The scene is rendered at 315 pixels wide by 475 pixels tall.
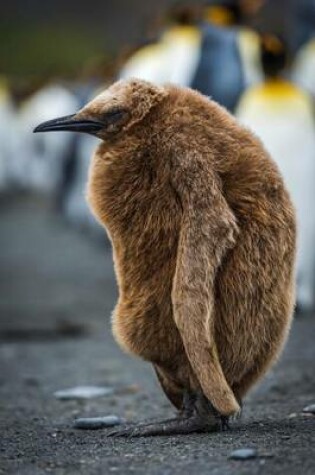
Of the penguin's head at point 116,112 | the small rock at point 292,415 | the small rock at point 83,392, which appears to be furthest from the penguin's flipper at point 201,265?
the small rock at point 83,392

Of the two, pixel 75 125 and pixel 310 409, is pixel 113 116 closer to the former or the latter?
pixel 75 125

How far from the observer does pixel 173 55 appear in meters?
12.7

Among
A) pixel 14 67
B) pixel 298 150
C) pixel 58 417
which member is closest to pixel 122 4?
pixel 14 67

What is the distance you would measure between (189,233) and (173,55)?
8.78 m

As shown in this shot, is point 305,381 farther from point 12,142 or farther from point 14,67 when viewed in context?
point 14,67

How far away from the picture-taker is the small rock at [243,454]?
3.68m

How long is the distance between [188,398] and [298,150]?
4.41 metres

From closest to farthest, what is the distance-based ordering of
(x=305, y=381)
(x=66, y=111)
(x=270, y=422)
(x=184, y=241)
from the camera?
1. (x=184, y=241)
2. (x=270, y=422)
3. (x=305, y=381)
4. (x=66, y=111)

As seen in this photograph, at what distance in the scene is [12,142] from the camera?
82.8 feet

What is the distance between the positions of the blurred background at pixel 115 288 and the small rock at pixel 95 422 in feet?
0.17

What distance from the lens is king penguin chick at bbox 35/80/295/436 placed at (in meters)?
4.11

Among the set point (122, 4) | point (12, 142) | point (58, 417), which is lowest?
point (58, 417)

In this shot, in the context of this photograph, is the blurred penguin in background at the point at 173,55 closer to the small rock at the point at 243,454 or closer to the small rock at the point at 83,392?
the small rock at the point at 83,392

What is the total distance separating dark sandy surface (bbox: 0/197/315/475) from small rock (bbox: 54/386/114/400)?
5cm
